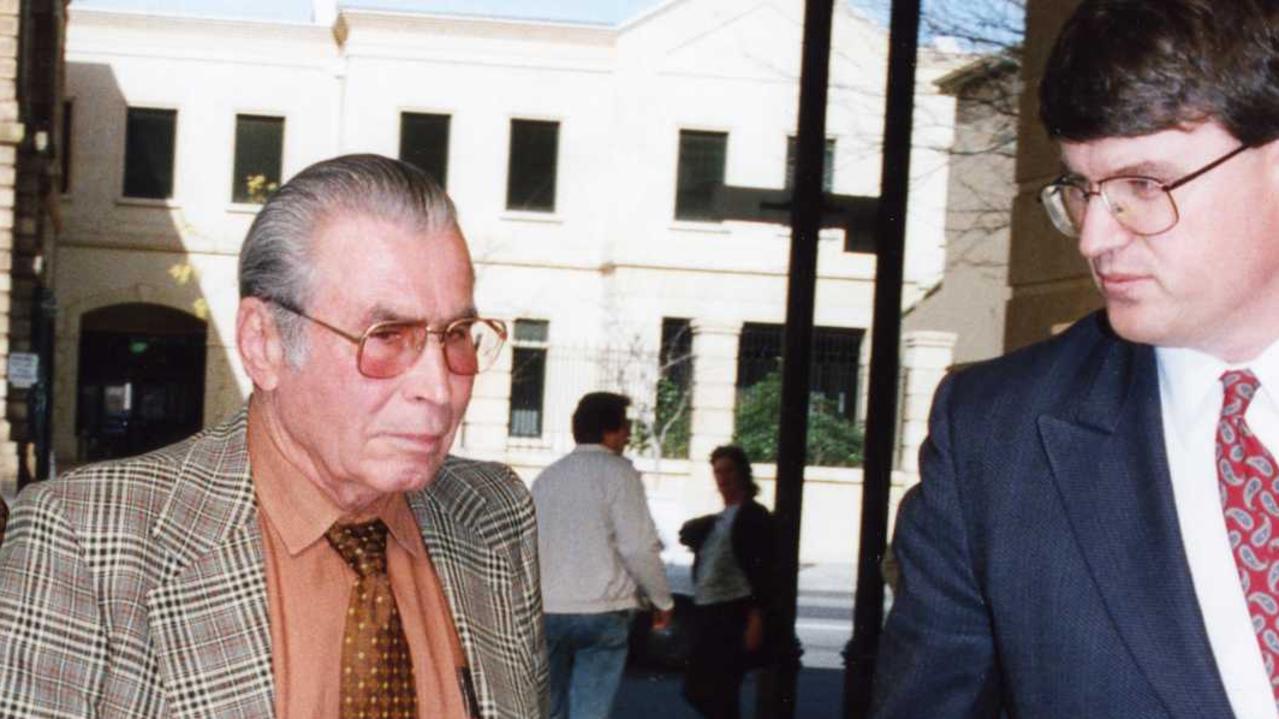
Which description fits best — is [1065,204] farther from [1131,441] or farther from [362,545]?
[362,545]

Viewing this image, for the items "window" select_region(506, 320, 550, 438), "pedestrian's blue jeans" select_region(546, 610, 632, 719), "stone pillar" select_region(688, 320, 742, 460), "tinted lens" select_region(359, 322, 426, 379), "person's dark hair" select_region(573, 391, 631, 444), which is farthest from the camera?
"window" select_region(506, 320, 550, 438)

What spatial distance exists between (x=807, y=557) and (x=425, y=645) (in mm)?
24914

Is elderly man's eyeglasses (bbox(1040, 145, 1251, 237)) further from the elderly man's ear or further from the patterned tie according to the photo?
the elderly man's ear

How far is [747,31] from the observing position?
35.9m

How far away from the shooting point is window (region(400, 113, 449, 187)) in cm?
3591

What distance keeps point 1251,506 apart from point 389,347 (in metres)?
1.05

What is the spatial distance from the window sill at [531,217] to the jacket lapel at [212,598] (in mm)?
33432

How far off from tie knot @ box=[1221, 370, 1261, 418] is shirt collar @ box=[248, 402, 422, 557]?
113 cm

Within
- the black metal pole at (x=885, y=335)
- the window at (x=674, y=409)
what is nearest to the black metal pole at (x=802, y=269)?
the black metal pole at (x=885, y=335)

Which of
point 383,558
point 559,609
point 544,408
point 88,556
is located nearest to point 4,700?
point 88,556

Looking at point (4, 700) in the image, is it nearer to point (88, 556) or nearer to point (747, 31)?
point (88, 556)

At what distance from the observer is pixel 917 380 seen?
74.0ft

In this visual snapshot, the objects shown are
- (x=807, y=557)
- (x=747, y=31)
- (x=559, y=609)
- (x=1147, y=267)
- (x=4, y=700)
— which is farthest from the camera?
(x=747, y=31)

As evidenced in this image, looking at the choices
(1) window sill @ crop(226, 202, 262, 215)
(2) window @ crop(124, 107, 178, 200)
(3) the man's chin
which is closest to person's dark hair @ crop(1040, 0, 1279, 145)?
(3) the man's chin
